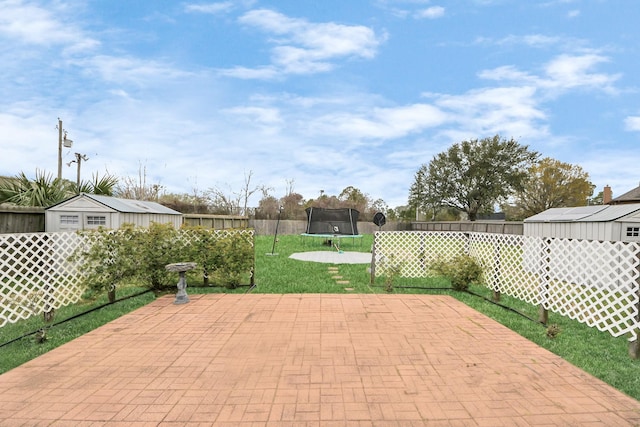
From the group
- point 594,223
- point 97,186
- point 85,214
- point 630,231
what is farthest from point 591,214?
point 97,186

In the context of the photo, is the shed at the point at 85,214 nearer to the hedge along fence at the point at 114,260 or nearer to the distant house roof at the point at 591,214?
the hedge along fence at the point at 114,260

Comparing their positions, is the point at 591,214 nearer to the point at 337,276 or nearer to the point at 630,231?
the point at 630,231

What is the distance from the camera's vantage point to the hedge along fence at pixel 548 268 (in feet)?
11.6

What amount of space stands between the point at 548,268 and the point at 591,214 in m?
3.86

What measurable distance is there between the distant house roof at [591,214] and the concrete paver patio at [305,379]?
4.63 metres

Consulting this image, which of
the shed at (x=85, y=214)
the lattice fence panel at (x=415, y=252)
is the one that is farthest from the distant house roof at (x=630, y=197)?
the shed at (x=85, y=214)

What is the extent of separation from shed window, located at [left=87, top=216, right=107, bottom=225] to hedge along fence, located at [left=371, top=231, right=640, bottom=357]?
5925mm

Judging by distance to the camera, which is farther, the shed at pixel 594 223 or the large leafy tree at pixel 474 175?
the large leafy tree at pixel 474 175

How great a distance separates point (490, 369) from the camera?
2.75 m

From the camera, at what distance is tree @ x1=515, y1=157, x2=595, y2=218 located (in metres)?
30.2

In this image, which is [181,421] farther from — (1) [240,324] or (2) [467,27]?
(2) [467,27]

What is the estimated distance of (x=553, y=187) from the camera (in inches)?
1196

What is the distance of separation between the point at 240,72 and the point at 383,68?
4.90 meters

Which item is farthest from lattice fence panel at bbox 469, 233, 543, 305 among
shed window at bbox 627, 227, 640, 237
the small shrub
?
shed window at bbox 627, 227, 640, 237
